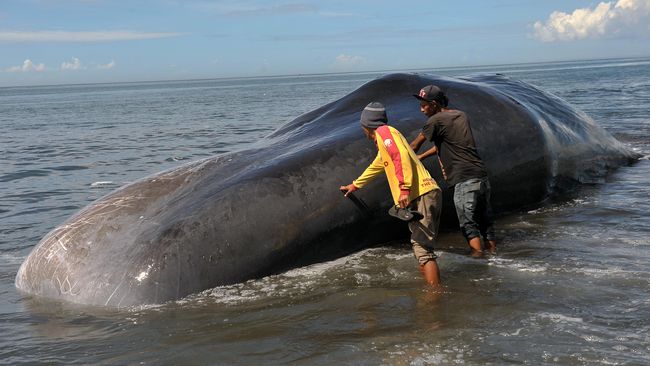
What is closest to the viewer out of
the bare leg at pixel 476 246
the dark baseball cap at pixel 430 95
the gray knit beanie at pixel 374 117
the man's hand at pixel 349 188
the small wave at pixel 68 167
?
the gray knit beanie at pixel 374 117

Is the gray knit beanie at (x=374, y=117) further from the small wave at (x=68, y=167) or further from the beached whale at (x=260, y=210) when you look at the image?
the small wave at (x=68, y=167)

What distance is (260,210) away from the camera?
6543mm

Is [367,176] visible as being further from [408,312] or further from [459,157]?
[408,312]

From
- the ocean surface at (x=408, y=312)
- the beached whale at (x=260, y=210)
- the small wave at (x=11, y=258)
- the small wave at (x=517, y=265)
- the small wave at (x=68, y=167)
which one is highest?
the beached whale at (x=260, y=210)

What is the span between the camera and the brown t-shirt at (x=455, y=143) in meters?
6.83

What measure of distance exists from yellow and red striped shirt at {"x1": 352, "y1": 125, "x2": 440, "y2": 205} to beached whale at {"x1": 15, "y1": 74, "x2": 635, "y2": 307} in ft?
3.07

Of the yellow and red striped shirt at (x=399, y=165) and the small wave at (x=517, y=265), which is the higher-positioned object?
the yellow and red striped shirt at (x=399, y=165)

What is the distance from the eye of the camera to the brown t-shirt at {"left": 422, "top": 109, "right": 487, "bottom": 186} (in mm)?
6828

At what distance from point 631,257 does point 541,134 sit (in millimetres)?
2536

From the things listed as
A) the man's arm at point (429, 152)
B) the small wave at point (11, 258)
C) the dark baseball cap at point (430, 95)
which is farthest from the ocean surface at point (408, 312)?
the dark baseball cap at point (430, 95)

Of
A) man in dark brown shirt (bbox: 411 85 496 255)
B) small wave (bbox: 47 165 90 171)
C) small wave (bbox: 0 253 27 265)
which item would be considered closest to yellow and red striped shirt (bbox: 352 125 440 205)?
man in dark brown shirt (bbox: 411 85 496 255)

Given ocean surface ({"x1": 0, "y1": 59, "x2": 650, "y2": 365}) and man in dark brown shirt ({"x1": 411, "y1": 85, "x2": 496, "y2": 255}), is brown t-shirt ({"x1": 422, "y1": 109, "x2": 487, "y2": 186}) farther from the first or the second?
ocean surface ({"x1": 0, "y1": 59, "x2": 650, "y2": 365})

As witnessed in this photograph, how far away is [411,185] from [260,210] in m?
1.50

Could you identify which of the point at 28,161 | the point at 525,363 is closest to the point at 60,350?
the point at 525,363
